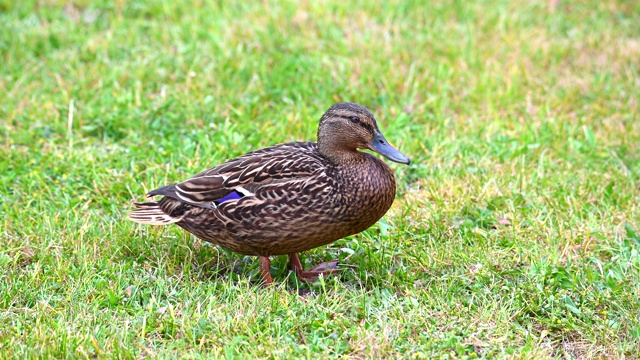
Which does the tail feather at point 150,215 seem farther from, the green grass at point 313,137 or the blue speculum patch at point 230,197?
the blue speculum patch at point 230,197

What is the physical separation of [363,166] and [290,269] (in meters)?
0.78

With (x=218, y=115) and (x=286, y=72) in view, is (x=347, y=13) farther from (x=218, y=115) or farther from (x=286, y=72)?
(x=218, y=115)

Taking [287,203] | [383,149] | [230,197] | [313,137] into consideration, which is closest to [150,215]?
[230,197]

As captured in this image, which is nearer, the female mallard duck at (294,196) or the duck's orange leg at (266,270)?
the female mallard duck at (294,196)

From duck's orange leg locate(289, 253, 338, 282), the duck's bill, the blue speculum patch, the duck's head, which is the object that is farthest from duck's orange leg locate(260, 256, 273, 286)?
the duck's bill

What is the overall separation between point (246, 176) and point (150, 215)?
2.12 feet

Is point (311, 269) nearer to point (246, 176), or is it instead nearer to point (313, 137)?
point (246, 176)

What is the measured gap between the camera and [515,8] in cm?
838

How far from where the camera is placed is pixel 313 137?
6273mm

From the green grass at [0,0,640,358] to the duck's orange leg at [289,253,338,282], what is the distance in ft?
0.26

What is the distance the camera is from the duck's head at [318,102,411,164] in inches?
185

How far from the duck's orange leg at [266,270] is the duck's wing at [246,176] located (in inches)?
15.2

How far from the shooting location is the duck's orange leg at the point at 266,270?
4.71 meters

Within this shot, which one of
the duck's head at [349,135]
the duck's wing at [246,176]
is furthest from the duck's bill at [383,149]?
the duck's wing at [246,176]
